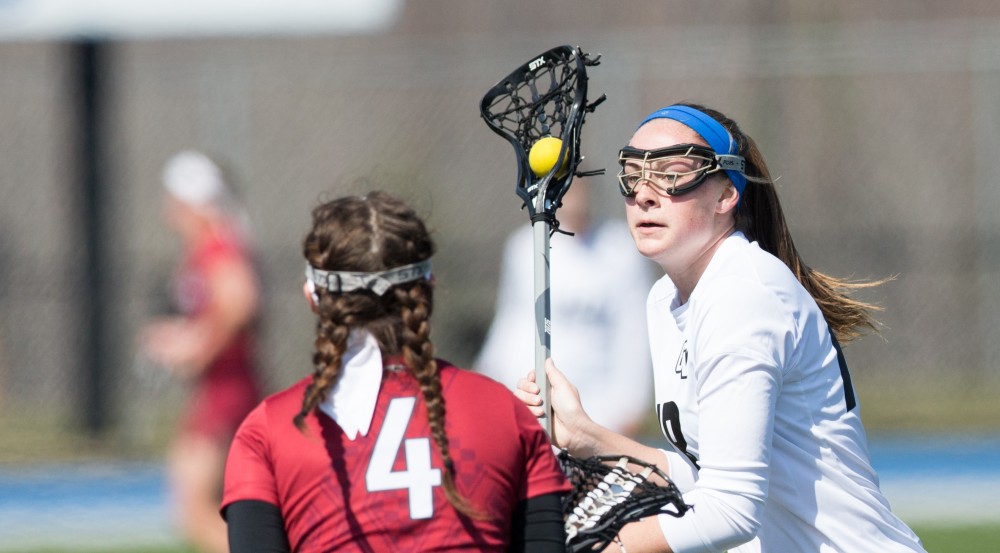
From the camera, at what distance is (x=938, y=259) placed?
11.7m

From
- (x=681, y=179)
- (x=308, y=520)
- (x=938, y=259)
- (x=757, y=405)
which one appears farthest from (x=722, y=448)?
(x=938, y=259)

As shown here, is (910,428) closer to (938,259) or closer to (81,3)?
(938,259)

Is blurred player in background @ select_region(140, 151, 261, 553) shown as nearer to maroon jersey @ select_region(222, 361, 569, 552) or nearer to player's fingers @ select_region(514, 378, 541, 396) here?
player's fingers @ select_region(514, 378, 541, 396)

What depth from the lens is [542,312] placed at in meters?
2.84

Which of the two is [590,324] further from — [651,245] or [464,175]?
[464,175]

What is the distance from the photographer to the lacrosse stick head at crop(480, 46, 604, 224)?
115 inches

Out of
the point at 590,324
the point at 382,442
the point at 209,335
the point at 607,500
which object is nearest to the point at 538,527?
the point at 607,500

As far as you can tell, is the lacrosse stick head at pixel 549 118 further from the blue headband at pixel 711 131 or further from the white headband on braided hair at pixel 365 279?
the white headband on braided hair at pixel 365 279

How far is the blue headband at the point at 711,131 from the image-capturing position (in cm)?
283

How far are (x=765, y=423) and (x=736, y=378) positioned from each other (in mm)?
105

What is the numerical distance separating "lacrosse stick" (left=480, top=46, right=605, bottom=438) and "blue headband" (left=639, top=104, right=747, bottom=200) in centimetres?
17

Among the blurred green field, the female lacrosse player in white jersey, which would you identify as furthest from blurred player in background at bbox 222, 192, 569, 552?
the blurred green field

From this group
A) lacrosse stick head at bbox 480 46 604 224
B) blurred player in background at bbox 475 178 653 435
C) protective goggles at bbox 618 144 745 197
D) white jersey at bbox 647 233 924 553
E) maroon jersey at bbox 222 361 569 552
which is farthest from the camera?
blurred player in background at bbox 475 178 653 435

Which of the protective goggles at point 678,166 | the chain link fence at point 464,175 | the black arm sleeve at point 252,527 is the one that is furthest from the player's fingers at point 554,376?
the chain link fence at point 464,175
